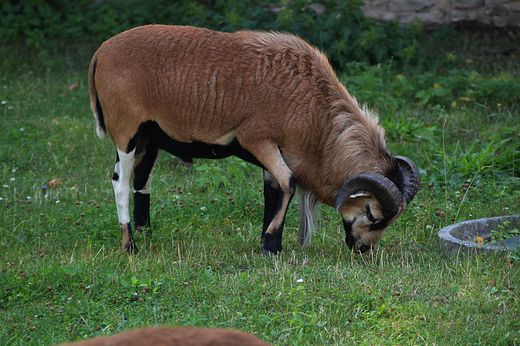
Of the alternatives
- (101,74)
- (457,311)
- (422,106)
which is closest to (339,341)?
(457,311)

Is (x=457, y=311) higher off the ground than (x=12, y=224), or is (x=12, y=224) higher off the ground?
(x=457, y=311)

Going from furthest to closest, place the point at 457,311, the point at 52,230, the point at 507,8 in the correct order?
the point at 507,8, the point at 52,230, the point at 457,311

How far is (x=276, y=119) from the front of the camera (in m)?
5.44

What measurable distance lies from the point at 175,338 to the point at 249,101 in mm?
3908

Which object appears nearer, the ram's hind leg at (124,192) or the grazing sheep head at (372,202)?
the grazing sheep head at (372,202)

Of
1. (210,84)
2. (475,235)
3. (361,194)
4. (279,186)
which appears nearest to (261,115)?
(210,84)

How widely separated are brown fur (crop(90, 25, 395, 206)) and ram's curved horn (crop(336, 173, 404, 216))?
0.26 metres

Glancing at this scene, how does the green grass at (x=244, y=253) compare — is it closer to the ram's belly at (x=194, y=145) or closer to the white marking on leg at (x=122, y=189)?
the white marking on leg at (x=122, y=189)

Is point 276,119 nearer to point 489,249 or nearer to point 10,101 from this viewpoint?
point 489,249

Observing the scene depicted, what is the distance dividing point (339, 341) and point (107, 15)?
440 inches

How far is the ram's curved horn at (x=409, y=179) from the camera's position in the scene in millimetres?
5422

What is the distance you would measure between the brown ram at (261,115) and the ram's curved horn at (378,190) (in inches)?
2.1

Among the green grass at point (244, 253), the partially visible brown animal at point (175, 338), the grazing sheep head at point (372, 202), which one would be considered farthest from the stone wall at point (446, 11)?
the partially visible brown animal at point (175, 338)

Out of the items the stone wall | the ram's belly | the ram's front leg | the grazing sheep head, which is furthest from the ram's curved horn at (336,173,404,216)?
the stone wall
